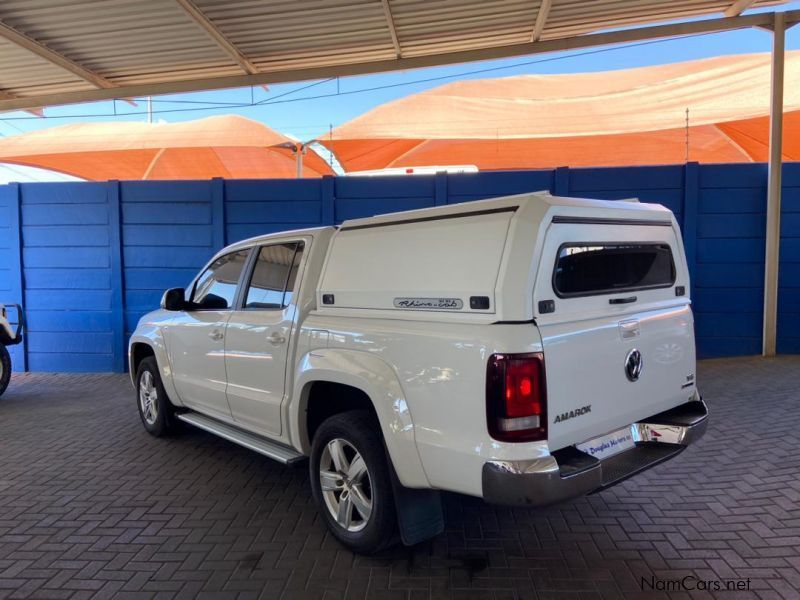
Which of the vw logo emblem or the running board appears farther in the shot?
the running board

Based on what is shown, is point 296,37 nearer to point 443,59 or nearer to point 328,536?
point 443,59

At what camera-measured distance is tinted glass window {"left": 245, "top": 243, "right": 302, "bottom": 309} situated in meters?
3.89

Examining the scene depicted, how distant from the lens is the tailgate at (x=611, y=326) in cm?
260

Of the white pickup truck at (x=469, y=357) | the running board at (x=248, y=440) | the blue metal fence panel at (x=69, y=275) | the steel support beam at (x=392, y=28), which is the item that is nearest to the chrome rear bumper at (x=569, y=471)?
the white pickup truck at (x=469, y=357)

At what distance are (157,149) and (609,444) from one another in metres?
14.4

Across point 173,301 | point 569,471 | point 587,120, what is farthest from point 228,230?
point 587,120

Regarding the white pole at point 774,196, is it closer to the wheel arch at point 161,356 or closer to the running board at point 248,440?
the running board at point 248,440

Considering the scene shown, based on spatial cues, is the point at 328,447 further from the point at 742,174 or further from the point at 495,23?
the point at 742,174

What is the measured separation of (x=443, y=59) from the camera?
8.30m

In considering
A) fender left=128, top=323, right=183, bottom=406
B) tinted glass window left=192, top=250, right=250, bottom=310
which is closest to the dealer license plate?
tinted glass window left=192, top=250, right=250, bottom=310

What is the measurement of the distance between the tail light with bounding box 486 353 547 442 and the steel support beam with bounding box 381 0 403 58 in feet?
18.7

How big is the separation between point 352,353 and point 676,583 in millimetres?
2109

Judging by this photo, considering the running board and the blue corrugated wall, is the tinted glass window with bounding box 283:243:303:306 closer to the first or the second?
the running board

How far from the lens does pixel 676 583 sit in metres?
2.93
